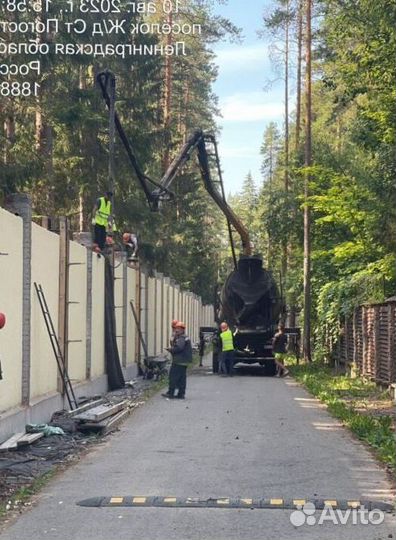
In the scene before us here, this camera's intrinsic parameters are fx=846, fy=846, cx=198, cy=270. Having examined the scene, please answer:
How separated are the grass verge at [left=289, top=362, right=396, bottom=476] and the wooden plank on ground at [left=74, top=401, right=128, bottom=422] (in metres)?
3.82

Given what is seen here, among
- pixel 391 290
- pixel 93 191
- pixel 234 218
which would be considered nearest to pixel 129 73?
pixel 93 191

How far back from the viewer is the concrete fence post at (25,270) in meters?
12.5

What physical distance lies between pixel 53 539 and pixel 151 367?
1839 cm

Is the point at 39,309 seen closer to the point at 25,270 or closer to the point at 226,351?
the point at 25,270

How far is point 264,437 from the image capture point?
12227 millimetres

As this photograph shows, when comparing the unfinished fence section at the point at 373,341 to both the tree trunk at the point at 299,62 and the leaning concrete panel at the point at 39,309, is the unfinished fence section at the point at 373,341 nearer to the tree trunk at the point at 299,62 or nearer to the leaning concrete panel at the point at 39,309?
the leaning concrete panel at the point at 39,309

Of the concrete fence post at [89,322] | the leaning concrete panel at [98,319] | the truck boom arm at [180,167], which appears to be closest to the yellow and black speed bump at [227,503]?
the concrete fence post at [89,322]

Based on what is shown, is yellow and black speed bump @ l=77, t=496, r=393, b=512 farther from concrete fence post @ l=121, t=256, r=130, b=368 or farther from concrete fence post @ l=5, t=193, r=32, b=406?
concrete fence post @ l=121, t=256, r=130, b=368

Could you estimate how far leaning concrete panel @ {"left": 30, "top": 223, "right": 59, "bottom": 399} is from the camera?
1330cm

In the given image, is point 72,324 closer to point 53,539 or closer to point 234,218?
point 53,539

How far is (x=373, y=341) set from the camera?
21250 mm

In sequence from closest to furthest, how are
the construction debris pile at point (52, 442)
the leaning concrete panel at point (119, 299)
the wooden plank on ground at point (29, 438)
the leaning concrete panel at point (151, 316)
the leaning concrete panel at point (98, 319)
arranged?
the construction debris pile at point (52, 442)
the wooden plank on ground at point (29, 438)
the leaning concrete panel at point (98, 319)
the leaning concrete panel at point (119, 299)
the leaning concrete panel at point (151, 316)

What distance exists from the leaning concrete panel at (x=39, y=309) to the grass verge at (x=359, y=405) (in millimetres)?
5001

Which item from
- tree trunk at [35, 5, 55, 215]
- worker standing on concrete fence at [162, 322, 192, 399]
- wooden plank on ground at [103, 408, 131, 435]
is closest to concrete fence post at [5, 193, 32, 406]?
wooden plank on ground at [103, 408, 131, 435]
